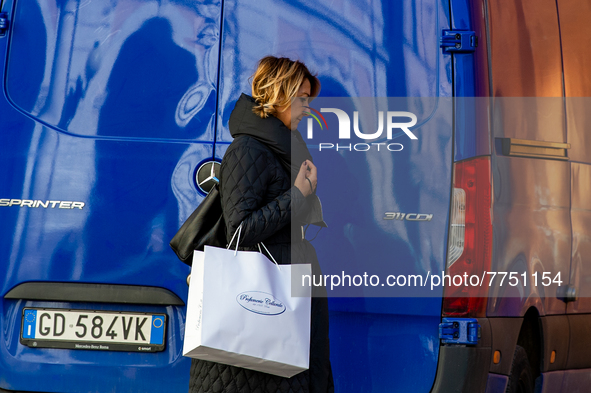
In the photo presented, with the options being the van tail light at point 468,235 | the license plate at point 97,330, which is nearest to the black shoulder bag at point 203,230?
the license plate at point 97,330

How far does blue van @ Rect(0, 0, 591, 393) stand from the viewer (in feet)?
9.51

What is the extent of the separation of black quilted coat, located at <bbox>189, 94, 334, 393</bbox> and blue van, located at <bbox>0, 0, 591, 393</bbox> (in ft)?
1.16

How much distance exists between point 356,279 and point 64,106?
4.73 feet

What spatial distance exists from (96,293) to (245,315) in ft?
3.07

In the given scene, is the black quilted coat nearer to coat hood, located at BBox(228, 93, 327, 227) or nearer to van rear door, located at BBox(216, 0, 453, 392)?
coat hood, located at BBox(228, 93, 327, 227)

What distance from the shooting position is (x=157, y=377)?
294 centimetres

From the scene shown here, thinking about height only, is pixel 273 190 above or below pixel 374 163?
below

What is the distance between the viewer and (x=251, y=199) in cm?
245

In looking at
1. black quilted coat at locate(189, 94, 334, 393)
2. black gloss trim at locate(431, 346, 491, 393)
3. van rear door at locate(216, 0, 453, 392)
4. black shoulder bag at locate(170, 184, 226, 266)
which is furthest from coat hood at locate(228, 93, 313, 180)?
black gloss trim at locate(431, 346, 491, 393)

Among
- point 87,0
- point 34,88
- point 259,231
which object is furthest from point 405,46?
point 34,88

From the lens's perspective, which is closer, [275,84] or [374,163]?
[275,84]

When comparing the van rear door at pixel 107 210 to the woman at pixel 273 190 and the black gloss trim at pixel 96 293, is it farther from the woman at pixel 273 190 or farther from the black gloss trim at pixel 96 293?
the woman at pixel 273 190

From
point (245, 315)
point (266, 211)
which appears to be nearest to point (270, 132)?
point (266, 211)

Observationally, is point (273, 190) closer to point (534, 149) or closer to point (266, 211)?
point (266, 211)
